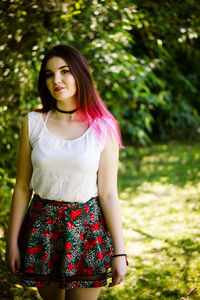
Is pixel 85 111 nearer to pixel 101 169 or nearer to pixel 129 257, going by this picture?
pixel 101 169

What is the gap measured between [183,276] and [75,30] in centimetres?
236

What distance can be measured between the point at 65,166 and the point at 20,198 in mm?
348

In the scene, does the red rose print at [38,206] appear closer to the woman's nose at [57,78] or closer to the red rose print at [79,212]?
the red rose print at [79,212]

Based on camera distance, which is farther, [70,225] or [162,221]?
[162,221]

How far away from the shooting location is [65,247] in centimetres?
170

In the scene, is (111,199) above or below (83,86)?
below

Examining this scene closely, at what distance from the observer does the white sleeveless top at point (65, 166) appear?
167 centimetres

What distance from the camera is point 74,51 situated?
181cm

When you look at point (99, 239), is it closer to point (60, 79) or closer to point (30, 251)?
point (30, 251)

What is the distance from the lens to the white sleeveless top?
5.49 feet

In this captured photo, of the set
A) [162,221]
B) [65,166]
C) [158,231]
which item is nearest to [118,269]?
[65,166]

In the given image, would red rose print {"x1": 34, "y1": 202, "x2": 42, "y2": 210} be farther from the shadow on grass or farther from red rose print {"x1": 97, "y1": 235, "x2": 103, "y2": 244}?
the shadow on grass

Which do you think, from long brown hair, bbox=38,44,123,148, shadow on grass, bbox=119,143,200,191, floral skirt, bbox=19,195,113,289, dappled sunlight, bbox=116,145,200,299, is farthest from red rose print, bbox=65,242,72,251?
shadow on grass, bbox=119,143,200,191

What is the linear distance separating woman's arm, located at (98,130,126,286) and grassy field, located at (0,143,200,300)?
116 centimetres
